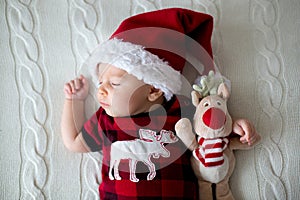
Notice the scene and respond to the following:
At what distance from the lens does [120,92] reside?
0.92 meters

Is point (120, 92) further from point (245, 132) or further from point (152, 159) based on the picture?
point (245, 132)

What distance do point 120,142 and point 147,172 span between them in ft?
0.39

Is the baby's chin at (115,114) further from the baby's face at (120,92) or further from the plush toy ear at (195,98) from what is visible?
the plush toy ear at (195,98)

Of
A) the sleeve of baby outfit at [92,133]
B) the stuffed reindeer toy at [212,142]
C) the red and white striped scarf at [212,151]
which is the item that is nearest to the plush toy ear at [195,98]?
the stuffed reindeer toy at [212,142]

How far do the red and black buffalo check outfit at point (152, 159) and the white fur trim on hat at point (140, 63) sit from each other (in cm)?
8

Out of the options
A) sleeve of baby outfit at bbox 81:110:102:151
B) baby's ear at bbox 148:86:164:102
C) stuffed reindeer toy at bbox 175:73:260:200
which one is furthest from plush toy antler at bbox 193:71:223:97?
sleeve of baby outfit at bbox 81:110:102:151

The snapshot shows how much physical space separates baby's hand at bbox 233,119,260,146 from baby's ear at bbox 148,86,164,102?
0.24 m

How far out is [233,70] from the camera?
1080 mm

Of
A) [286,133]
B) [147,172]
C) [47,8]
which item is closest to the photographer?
[147,172]

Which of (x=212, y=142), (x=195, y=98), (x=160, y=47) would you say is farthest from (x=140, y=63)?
(x=212, y=142)

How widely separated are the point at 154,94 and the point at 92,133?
9.3 inches

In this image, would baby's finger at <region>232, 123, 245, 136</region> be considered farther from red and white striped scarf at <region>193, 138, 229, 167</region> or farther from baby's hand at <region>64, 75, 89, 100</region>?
baby's hand at <region>64, 75, 89, 100</region>

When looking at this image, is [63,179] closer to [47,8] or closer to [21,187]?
[21,187]

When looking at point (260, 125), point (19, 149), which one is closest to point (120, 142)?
point (19, 149)
